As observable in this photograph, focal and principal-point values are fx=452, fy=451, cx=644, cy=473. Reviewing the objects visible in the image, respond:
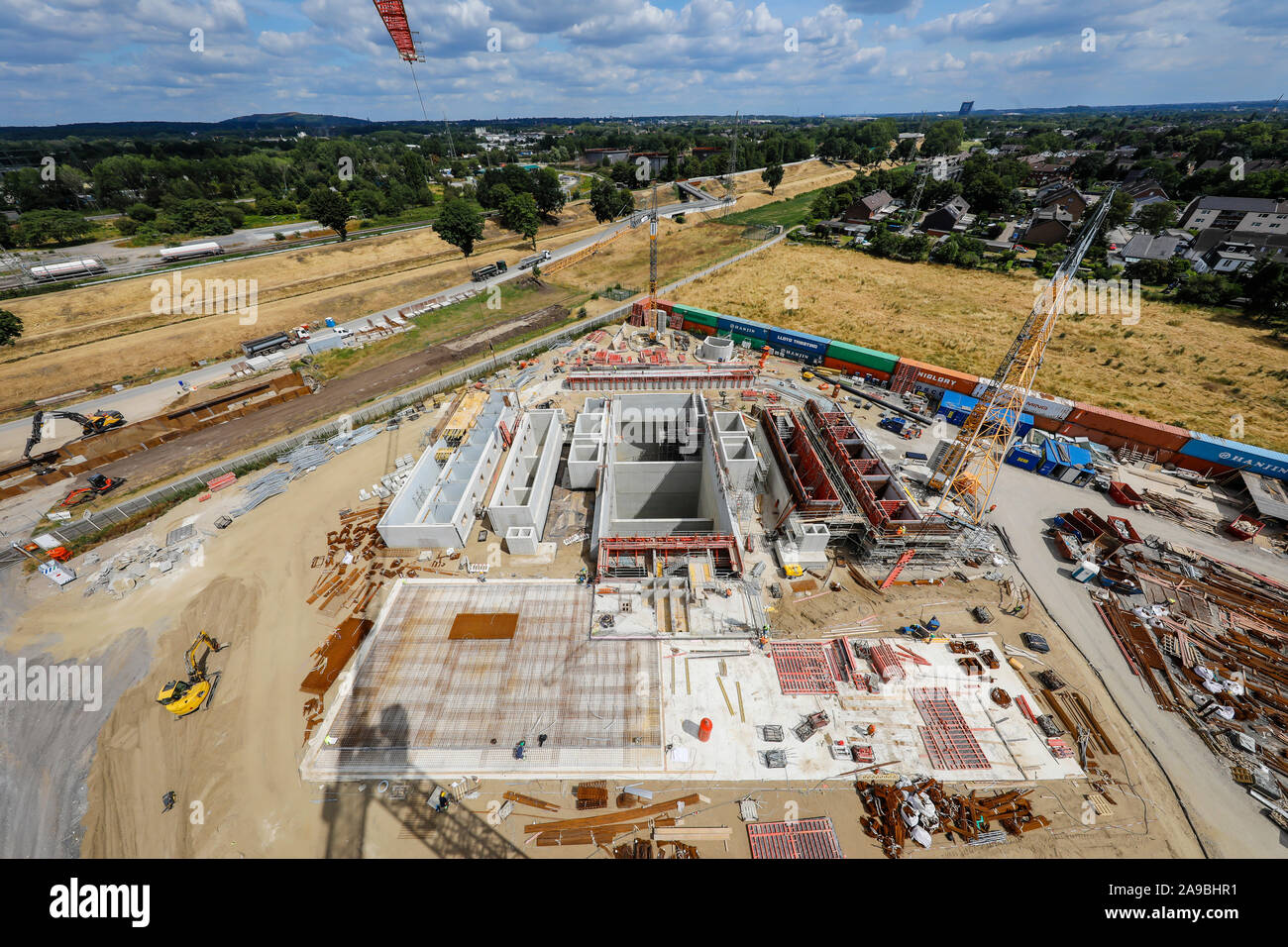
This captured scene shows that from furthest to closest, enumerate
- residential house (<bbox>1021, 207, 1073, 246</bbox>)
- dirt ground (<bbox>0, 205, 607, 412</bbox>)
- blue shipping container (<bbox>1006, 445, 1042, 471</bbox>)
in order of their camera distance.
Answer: residential house (<bbox>1021, 207, 1073, 246</bbox>) → dirt ground (<bbox>0, 205, 607, 412</bbox>) → blue shipping container (<bbox>1006, 445, 1042, 471</bbox>)

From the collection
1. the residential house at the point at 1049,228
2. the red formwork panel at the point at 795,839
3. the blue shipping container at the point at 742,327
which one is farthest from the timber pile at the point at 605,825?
the residential house at the point at 1049,228

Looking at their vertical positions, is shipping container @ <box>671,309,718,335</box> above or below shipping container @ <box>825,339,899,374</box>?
above

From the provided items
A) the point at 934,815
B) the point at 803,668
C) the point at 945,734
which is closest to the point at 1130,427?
the point at 945,734

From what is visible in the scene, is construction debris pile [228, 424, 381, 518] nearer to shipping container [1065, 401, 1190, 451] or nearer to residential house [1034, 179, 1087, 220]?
shipping container [1065, 401, 1190, 451]

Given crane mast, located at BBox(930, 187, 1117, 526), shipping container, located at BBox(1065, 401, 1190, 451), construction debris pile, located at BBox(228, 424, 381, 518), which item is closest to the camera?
crane mast, located at BBox(930, 187, 1117, 526)

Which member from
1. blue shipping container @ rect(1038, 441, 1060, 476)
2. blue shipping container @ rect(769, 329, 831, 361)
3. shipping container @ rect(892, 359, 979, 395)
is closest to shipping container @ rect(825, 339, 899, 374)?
blue shipping container @ rect(769, 329, 831, 361)

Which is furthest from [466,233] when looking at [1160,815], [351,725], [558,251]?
[1160,815]
